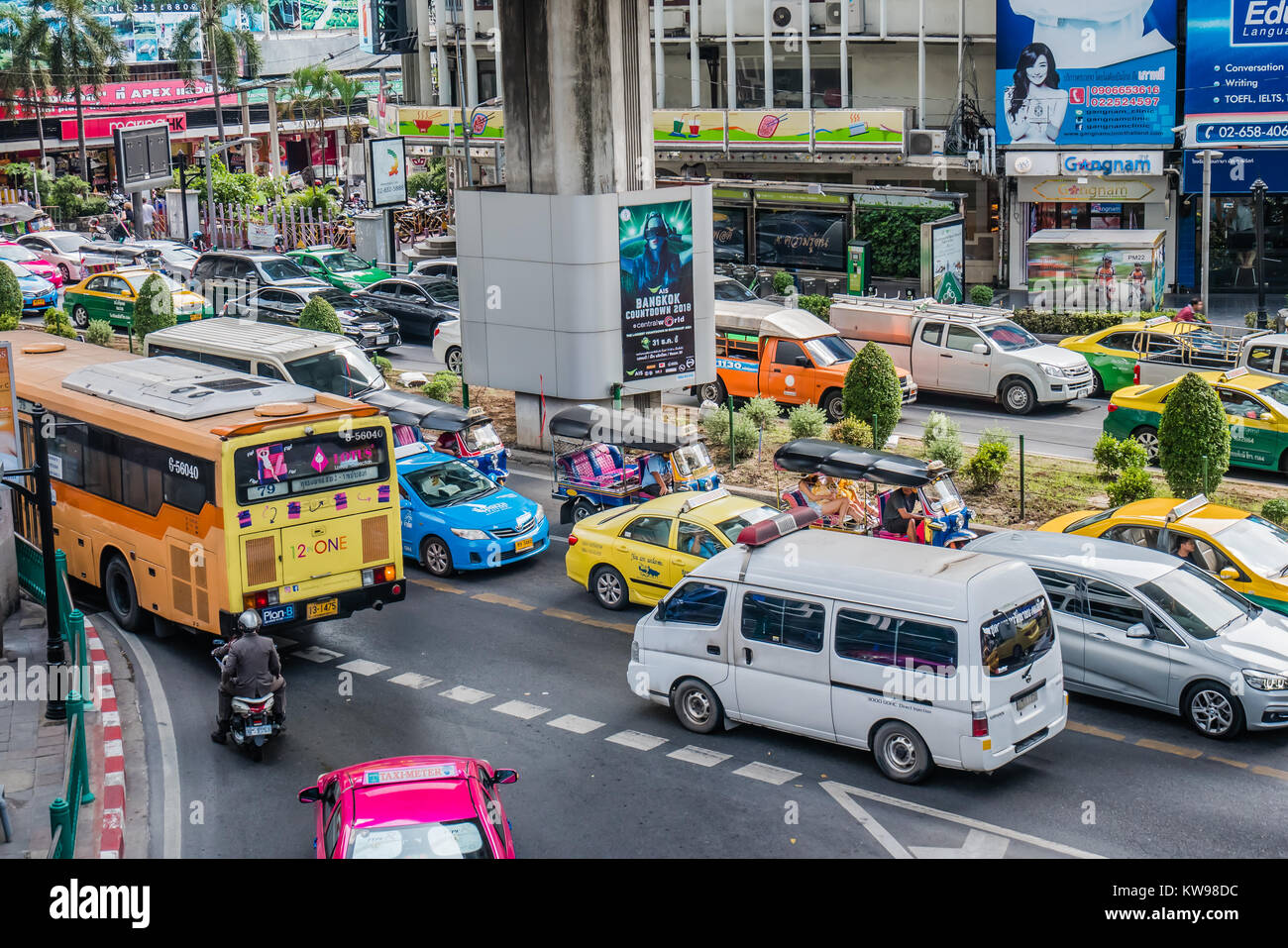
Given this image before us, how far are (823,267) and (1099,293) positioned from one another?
28.9ft

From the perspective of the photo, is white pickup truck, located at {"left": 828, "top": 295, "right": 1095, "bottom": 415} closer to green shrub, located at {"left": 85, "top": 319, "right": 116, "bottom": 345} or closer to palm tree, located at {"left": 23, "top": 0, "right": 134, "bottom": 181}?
green shrub, located at {"left": 85, "top": 319, "right": 116, "bottom": 345}

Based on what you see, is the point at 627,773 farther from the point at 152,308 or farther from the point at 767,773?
the point at 152,308

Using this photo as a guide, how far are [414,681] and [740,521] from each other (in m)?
4.31

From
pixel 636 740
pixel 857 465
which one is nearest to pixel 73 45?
pixel 857 465

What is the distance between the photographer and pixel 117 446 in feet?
59.3

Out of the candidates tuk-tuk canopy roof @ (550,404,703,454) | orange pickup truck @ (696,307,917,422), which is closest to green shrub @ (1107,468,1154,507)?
tuk-tuk canopy roof @ (550,404,703,454)

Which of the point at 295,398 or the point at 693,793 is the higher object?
the point at 295,398

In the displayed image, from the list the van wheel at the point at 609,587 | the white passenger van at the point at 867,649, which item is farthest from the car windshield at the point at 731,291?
the white passenger van at the point at 867,649

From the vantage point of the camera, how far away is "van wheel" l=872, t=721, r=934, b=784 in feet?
45.0

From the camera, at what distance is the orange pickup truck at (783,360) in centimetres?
2891

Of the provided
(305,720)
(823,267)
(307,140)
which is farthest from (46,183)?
(305,720)

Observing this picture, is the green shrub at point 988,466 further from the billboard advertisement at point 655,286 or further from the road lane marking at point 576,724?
the road lane marking at point 576,724

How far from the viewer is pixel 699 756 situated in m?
14.8

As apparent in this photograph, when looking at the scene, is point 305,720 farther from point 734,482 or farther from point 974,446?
point 974,446
